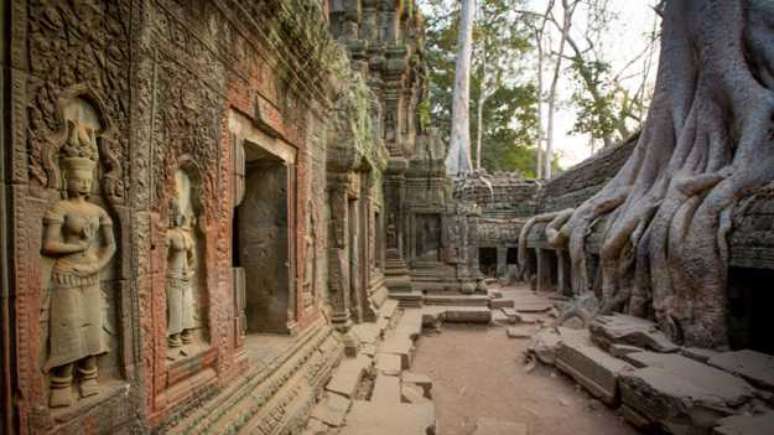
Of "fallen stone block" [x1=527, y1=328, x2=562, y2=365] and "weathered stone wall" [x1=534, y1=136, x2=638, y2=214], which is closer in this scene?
"fallen stone block" [x1=527, y1=328, x2=562, y2=365]

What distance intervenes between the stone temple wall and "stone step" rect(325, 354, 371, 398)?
25cm

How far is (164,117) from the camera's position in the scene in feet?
6.79

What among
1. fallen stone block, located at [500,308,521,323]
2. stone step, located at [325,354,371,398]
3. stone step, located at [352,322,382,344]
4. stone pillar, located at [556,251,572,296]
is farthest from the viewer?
stone pillar, located at [556,251,572,296]

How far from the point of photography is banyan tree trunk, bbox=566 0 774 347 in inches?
224

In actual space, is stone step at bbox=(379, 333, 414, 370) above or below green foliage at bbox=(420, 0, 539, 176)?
below

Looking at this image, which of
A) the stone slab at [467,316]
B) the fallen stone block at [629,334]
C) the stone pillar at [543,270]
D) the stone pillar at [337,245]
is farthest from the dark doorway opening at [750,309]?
the stone pillar at [543,270]

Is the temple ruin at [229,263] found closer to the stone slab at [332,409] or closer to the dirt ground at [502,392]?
the stone slab at [332,409]

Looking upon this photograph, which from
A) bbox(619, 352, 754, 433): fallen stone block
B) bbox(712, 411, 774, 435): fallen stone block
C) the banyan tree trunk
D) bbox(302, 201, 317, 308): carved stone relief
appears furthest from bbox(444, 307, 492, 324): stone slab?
bbox(712, 411, 774, 435): fallen stone block

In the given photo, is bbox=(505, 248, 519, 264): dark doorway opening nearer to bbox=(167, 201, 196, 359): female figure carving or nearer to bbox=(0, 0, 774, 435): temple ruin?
bbox=(0, 0, 774, 435): temple ruin

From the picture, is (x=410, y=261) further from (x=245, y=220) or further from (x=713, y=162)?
(x=245, y=220)

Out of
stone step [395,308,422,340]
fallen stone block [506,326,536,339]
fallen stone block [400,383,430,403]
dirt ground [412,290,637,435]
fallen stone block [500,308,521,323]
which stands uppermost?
stone step [395,308,422,340]

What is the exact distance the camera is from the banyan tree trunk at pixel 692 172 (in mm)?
5688

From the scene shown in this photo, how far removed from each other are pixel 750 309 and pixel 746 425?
2712 mm

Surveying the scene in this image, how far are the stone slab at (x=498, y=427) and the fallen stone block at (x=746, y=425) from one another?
1.67 metres
